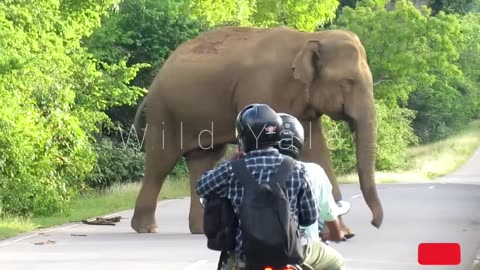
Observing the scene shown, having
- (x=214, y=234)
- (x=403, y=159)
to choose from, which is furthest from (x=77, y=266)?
(x=403, y=159)

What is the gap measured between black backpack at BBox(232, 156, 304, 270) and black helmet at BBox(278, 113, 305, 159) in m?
0.34

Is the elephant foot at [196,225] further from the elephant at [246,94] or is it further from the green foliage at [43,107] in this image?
the green foliage at [43,107]

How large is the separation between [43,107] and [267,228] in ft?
68.2

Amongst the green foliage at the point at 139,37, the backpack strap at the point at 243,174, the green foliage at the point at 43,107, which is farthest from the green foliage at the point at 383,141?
the backpack strap at the point at 243,174

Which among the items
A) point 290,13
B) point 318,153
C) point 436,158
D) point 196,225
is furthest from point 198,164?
point 436,158

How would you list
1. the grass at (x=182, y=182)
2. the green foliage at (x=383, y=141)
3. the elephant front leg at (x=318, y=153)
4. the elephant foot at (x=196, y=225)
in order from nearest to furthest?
1. the elephant front leg at (x=318, y=153)
2. the elephant foot at (x=196, y=225)
3. the grass at (x=182, y=182)
4. the green foliage at (x=383, y=141)

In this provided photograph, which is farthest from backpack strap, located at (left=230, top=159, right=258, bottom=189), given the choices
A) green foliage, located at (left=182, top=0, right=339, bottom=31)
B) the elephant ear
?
green foliage, located at (left=182, top=0, right=339, bottom=31)

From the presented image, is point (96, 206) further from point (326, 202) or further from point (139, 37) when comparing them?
point (326, 202)

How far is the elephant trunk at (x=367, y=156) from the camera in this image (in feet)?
55.4

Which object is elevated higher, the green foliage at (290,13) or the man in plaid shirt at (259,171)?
the man in plaid shirt at (259,171)

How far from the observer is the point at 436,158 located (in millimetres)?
68375

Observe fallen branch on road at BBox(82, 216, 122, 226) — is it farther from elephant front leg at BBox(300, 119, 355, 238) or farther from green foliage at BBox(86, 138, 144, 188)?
green foliage at BBox(86, 138, 144, 188)

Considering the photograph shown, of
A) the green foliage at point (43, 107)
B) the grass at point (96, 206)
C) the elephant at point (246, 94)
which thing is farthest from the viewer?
the green foliage at point (43, 107)

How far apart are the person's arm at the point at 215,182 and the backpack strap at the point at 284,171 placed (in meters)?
0.23
